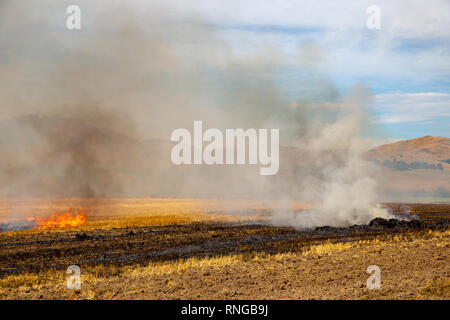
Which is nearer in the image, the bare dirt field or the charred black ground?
the bare dirt field

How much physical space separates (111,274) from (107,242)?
523 inches

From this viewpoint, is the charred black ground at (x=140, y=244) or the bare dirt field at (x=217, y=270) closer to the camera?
the bare dirt field at (x=217, y=270)

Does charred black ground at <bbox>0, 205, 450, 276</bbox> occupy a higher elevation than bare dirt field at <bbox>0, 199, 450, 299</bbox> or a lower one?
lower

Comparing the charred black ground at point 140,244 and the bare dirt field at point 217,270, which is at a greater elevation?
the bare dirt field at point 217,270

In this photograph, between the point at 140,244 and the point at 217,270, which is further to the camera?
the point at 140,244

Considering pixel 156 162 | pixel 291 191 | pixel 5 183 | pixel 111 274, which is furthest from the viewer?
pixel 156 162

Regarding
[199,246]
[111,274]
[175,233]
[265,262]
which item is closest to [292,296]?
A: [265,262]

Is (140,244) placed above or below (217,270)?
below

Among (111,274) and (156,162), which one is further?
(156,162)

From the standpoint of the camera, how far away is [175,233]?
35.7m

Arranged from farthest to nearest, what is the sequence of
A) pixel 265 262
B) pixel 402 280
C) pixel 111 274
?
pixel 265 262 → pixel 111 274 → pixel 402 280
